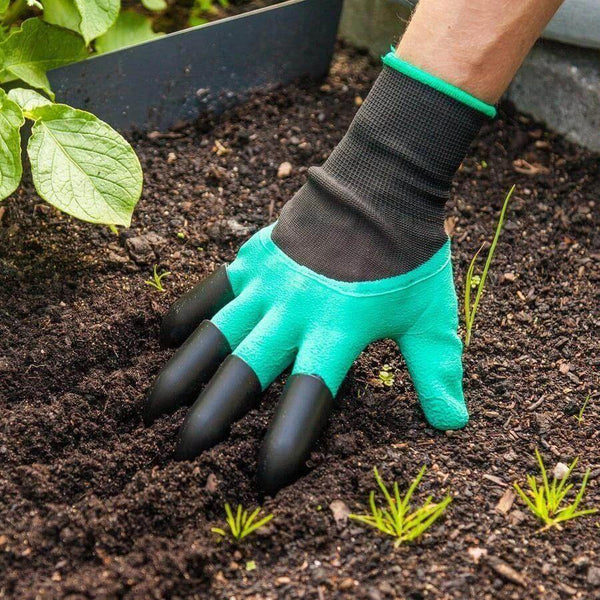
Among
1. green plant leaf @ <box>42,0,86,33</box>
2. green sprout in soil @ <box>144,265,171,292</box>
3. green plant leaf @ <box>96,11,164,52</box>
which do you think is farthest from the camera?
green plant leaf @ <box>96,11,164,52</box>

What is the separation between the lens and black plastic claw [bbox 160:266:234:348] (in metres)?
1.45

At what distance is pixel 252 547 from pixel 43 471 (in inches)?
13.9

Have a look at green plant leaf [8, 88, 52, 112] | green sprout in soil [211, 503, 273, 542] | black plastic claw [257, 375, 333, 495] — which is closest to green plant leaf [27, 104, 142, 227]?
green plant leaf [8, 88, 52, 112]

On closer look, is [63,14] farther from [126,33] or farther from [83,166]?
[83,166]

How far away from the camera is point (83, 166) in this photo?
1.50m

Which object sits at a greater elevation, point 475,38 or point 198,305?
point 475,38

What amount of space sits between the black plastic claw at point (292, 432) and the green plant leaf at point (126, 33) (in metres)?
1.18

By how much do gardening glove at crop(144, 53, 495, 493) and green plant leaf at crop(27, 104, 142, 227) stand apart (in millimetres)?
269

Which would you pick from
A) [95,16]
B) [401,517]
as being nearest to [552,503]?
[401,517]

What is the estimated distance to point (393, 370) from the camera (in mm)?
1540

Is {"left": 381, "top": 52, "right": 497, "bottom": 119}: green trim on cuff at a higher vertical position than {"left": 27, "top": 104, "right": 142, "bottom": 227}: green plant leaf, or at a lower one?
higher

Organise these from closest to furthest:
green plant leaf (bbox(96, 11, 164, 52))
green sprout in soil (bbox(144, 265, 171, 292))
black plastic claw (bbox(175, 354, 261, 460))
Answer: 1. black plastic claw (bbox(175, 354, 261, 460))
2. green sprout in soil (bbox(144, 265, 171, 292))
3. green plant leaf (bbox(96, 11, 164, 52))

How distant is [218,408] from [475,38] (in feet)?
2.37

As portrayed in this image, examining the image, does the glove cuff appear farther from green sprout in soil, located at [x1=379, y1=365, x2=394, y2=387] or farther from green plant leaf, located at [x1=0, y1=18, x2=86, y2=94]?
green plant leaf, located at [x1=0, y1=18, x2=86, y2=94]
